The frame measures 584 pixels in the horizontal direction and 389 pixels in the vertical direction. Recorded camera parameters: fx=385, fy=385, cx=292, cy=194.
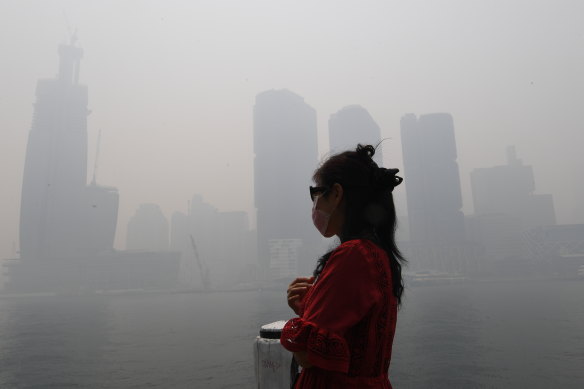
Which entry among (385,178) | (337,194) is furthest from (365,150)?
(337,194)

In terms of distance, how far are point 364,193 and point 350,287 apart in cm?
61

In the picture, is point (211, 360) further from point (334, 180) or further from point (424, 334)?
point (334, 180)

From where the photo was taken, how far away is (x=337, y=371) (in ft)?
5.84

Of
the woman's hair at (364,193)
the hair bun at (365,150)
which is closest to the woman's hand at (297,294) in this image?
the woman's hair at (364,193)

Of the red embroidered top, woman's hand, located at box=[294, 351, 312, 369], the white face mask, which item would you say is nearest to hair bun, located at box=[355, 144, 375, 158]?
the white face mask

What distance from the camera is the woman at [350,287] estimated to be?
67.3 inches

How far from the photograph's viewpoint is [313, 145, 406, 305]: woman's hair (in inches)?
83.1

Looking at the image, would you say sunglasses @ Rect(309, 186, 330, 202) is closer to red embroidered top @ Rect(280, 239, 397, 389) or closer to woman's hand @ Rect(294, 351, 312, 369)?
red embroidered top @ Rect(280, 239, 397, 389)

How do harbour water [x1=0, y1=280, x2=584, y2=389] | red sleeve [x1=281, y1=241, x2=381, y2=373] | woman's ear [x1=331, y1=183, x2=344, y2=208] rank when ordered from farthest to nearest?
harbour water [x1=0, y1=280, x2=584, y2=389] → woman's ear [x1=331, y1=183, x2=344, y2=208] → red sleeve [x1=281, y1=241, x2=381, y2=373]

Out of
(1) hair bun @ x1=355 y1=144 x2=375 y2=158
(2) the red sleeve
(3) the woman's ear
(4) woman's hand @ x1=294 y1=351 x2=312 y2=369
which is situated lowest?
(4) woman's hand @ x1=294 y1=351 x2=312 y2=369

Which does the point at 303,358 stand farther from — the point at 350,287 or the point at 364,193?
the point at 364,193

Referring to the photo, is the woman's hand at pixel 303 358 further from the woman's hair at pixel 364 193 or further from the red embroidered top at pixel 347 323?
the woman's hair at pixel 364 193

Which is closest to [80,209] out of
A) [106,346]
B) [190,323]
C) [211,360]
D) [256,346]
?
[190,323]

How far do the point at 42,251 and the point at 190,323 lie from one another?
532 feet
